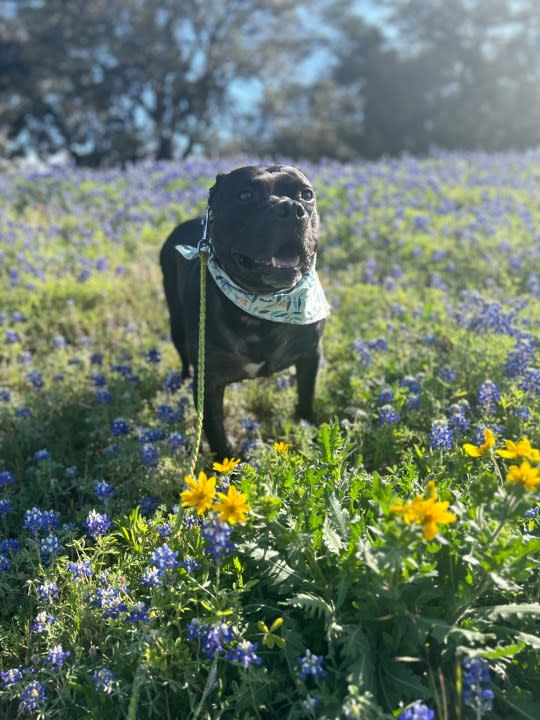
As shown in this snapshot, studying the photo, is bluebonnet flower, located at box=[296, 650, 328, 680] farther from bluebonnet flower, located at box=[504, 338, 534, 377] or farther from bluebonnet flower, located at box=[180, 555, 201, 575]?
bluebonnet flower, located at box=[504, 338, 534, 377]

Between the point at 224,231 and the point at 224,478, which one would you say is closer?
the point at 224,478

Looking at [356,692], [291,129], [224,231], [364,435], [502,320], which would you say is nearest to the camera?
[356,692]

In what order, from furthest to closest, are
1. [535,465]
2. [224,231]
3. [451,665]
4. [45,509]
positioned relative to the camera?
1. [45,509]
2. [224,231]
3. [535,465]
4. [451,665]

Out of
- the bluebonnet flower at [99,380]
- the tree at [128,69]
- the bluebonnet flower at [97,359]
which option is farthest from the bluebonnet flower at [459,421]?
the tree at [128,69]

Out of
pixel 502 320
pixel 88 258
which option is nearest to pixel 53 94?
pixel 88 258

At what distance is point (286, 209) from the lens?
8.41 ft

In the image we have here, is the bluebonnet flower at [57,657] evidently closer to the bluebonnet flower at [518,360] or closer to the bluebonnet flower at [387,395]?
the bluebonnet flower at [387,395]

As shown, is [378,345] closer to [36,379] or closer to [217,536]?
[36,379]

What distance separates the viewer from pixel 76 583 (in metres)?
2.25

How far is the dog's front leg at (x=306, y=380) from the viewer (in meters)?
3.35

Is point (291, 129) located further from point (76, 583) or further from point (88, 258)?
point (76, 583)

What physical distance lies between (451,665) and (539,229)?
5747 mm

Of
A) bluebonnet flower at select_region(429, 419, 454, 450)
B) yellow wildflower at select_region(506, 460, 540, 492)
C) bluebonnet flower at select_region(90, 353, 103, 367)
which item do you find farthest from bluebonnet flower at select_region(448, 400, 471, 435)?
bluebonnet flower at select_region(90, 353, 103, 367)

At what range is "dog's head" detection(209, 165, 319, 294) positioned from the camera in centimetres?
259
